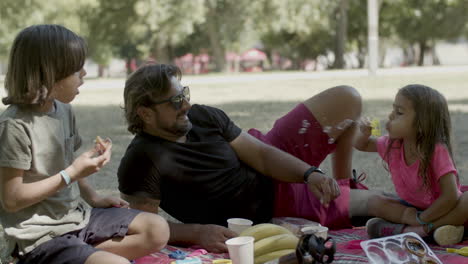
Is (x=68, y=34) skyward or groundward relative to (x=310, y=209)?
skyward

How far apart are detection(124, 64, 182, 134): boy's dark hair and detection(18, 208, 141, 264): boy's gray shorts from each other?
51 cm

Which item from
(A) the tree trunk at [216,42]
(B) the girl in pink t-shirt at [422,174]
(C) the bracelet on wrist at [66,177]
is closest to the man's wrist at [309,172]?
(B) the girl in pink t-shirt at [422,174]

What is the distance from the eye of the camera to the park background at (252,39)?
1159cm

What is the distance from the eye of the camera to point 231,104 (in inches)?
476

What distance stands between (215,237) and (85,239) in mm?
660

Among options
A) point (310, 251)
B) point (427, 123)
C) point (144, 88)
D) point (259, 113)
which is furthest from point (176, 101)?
point (259, 113)

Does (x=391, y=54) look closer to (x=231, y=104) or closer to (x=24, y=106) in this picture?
(x=231, y=104)

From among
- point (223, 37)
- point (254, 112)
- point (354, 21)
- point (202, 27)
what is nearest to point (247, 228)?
point (254, 112)

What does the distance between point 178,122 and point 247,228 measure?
0.62m

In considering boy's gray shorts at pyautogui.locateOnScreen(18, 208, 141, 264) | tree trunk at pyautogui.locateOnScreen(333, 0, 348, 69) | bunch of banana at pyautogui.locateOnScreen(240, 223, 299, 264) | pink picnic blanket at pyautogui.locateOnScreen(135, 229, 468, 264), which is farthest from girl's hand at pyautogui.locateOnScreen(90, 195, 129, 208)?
tree trunk at pyautogui.locateOnScreen(333, 0, 348, 69)

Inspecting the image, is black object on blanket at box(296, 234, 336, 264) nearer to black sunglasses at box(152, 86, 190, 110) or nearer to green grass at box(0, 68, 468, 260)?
black sunglasses at box(152, 86, 190, 110)

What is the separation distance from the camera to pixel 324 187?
3.02 metres

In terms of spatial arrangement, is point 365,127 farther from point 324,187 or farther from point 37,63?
point 37,63

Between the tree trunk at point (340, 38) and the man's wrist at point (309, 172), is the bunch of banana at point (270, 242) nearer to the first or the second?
the man's wrist at point (309, 172)
